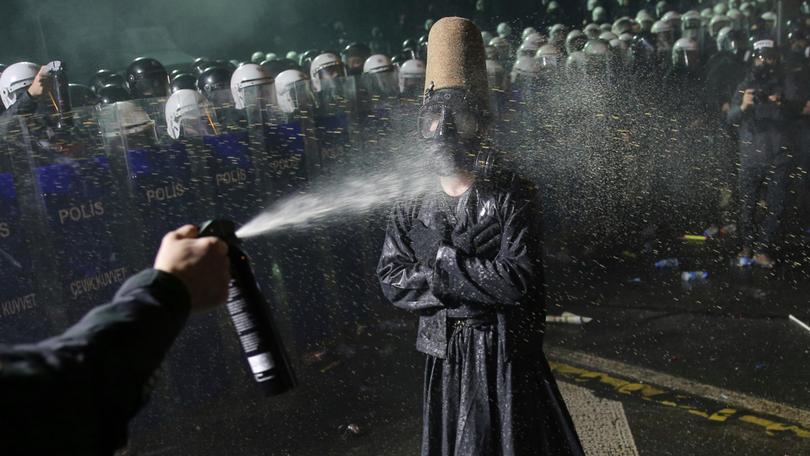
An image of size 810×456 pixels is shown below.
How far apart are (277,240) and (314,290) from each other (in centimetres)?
61

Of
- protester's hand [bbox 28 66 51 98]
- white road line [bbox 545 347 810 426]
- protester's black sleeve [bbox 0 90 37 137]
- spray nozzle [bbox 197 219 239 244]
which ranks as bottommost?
white road line [bbox 545 347 810 426]

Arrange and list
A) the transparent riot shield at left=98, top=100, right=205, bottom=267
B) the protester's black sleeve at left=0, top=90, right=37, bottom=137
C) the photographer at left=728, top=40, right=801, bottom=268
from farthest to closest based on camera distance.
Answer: the photographer at left=728, top=40, right=801, bottom=268, the protester's black sleeve at left=0, top=90, right=37, bottom=137, the transparent riot shield at left=98, top=100, right=205, bottom=267

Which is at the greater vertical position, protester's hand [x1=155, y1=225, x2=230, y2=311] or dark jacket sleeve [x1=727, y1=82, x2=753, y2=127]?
protester's hand [x1=155, y1=225, x2=230, y2=311]

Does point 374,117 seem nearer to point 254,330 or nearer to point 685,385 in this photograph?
point 685,385

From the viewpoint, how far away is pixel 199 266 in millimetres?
1709

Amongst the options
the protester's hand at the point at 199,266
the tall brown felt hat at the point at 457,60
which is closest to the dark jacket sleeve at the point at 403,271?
the tall brown felt hat at the point at 457,60

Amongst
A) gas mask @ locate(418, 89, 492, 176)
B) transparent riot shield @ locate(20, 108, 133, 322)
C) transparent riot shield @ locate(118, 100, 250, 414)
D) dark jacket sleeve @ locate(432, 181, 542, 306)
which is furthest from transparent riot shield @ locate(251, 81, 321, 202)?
dark jacket sleeve @ locate(432, 181, 542, 306)

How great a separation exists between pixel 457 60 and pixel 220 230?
Answer: 2.19 m

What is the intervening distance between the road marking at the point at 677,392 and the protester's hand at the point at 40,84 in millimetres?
4305

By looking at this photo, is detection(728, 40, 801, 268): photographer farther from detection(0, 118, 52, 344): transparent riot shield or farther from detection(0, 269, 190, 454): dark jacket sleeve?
detection(0, 269, 190, 454): dark jacket sleeve

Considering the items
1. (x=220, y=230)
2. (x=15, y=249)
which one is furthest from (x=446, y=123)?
(x=15, y=249)

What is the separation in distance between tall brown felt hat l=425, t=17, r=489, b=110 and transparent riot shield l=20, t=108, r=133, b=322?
2523 millimetres

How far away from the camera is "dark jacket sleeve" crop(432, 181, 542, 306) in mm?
3055

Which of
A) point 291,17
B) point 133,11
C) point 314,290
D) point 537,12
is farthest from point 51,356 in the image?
point 537,12
